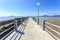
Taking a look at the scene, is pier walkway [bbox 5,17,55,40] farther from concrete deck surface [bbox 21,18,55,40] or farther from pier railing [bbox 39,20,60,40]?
pier railing [bbox 39,20,60,40]

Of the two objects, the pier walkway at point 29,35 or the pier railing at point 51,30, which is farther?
the pier walkway at point 29,35

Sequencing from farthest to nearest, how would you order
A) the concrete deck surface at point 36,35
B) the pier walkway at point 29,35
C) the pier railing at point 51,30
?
the concrete deck surface at point 36,35, the pier walkway at point 29,35, the pier railing at point 51,30

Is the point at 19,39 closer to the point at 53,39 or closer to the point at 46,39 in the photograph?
the point at 46,39

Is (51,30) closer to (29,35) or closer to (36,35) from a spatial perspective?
(36,35)

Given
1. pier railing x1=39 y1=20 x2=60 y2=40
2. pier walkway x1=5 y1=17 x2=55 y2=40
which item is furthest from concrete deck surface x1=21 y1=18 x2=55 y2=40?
pier railing x1=39 y1=20 x2=60 y2=40

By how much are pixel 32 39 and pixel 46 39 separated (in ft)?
3.07

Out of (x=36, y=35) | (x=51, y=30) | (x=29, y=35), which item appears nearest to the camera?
(x=29, y=35)

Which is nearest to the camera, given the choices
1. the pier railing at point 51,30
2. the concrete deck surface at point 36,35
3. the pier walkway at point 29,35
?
the pier railing at point 51,30

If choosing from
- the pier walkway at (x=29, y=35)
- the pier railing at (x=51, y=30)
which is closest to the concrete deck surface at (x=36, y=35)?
the pier walkway at (x=29, y=35)

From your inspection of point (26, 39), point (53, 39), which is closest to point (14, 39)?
point (26, 39)

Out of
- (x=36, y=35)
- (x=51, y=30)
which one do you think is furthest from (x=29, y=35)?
(x=51, y=30)

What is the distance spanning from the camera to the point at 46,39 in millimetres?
5480

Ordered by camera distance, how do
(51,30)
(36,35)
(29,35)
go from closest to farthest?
(29,35), (36,35), (51,30)

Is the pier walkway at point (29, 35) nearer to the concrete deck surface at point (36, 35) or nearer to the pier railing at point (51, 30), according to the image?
the concrete deck surface at point (36, 35)
